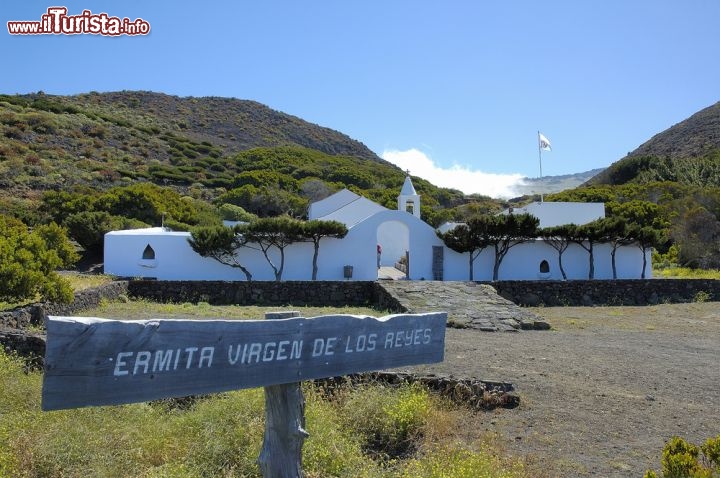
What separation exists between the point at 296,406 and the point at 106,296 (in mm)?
14724

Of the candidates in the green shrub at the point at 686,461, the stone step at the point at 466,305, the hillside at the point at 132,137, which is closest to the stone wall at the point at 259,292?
the stone step at the point at 466,305

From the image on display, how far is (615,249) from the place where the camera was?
24.8 meters

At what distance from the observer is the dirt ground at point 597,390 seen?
531 cm

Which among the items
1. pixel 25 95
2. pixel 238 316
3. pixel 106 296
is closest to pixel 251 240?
pixel 106 296

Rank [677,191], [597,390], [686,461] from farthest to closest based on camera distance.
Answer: [677,191], [597,390], [686,461]

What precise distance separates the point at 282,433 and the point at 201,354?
32.1 inches

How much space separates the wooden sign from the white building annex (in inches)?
783

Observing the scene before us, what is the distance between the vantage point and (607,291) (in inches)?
826

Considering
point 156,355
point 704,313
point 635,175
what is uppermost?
point 635,175

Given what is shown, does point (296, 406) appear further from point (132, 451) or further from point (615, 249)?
point (615, 249)

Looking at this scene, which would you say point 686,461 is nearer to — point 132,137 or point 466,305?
point 466,305

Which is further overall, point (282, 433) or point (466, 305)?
point (466, 305)

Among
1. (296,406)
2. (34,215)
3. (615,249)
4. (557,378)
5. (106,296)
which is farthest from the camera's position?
(34,215)

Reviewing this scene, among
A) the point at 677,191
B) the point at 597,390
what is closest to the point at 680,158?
the point at 677,191
